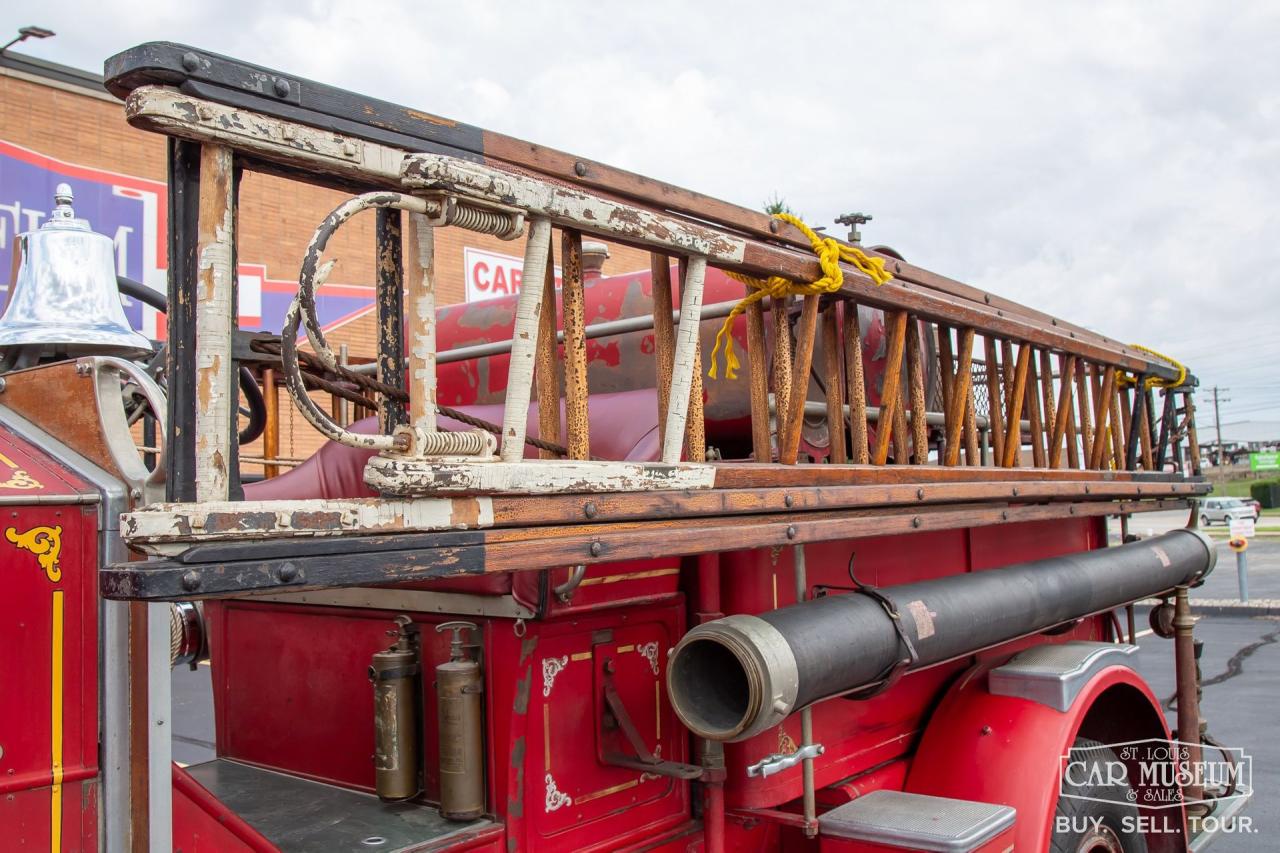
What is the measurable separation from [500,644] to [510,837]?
0.38 m

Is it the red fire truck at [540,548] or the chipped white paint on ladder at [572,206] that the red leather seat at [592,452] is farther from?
the chipped white paint on ladder at [572,206]

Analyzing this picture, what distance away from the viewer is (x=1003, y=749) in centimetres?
289

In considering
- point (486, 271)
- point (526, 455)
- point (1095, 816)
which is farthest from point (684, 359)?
point (486, 271)

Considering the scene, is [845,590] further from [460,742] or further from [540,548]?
[540,548]

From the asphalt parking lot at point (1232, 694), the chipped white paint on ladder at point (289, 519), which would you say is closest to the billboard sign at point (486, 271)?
the asphalt parking lot at point (1232, 694)

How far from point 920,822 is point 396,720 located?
4.03 feet

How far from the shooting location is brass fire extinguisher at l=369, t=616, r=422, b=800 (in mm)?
2307

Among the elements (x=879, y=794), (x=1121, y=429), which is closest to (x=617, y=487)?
(x=879, y=794)

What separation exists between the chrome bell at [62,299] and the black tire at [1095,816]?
274cm

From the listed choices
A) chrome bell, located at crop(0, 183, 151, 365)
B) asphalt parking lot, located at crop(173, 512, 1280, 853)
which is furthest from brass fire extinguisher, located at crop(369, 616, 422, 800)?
asphalt parking lot, located at crop(173, 512, 1280, 853)

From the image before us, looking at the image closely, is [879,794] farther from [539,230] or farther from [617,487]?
[539,230]

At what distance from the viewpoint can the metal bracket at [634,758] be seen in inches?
88.4

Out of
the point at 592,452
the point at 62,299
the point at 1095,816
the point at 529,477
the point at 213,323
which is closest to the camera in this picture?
the point at 213,323

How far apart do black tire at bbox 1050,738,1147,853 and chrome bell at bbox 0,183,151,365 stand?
2.74 meters
